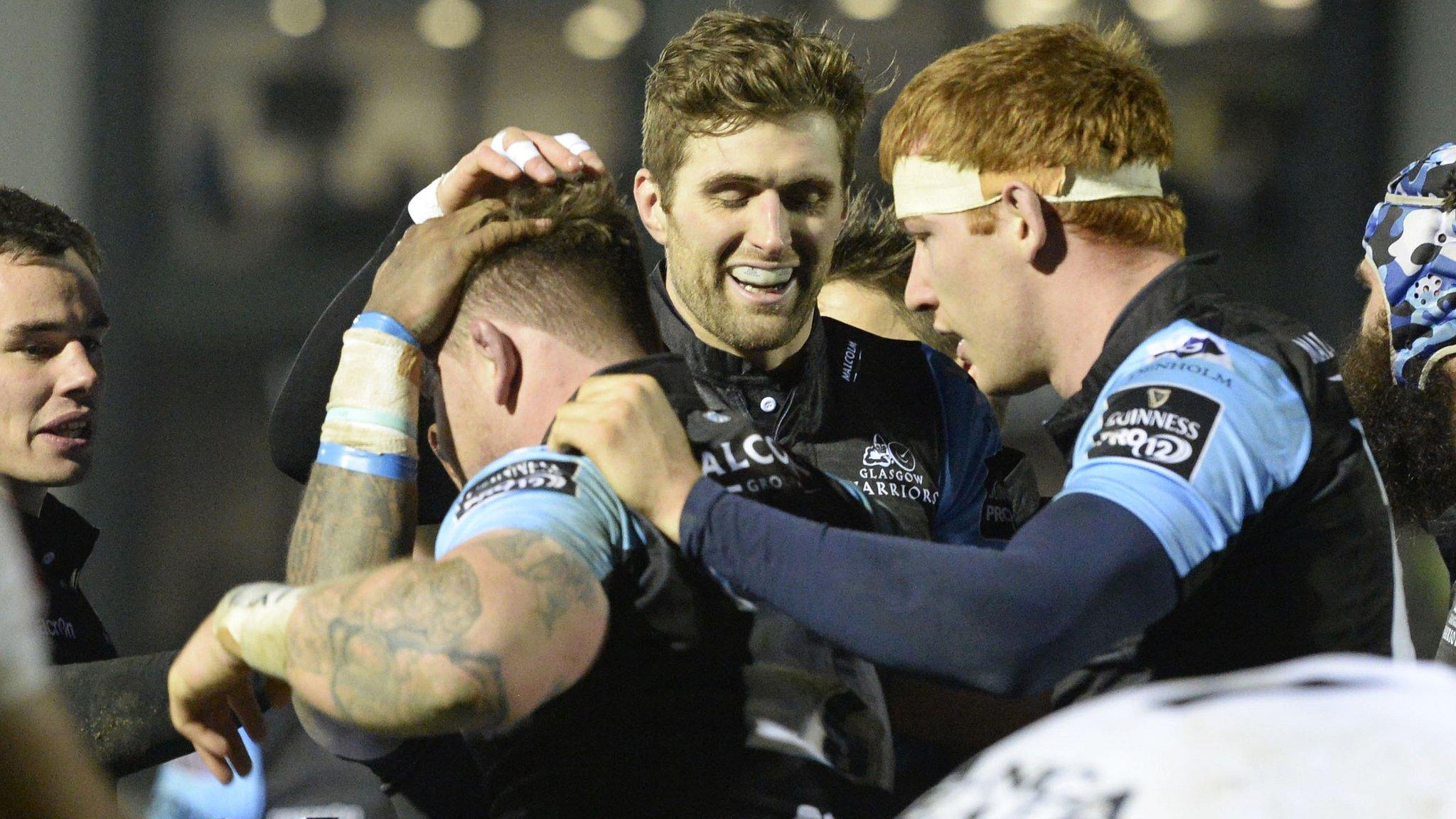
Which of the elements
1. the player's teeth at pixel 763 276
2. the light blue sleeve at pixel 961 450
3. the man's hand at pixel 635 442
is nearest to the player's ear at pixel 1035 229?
the man's hand at pixel 635 442

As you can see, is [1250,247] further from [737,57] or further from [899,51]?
[737,57]

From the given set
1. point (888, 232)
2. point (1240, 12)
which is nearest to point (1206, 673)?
point (888, 232)

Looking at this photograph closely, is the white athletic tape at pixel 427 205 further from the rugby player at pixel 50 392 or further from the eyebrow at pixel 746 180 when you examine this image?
the rugby player at pixel 50 392

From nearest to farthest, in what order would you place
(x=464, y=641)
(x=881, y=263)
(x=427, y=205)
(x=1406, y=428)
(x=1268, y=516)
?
(x=464, y=641) < (x=1268, y=516) < (x=427, y=205) < (x=1406, y=428) < (x=881, y=263)

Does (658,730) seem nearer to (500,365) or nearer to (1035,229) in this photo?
(500,365)

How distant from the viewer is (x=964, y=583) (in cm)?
244

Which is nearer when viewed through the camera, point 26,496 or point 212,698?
point 212,698

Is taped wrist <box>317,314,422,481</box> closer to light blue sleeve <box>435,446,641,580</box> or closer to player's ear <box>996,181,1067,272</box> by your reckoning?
light blue sleeve <box>435,446,641,580</box>

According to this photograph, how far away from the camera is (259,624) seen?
2453 millimetres

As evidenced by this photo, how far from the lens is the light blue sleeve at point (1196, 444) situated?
Answer: 2512 mm

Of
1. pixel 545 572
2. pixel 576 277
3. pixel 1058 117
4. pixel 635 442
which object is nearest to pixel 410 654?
pixel 545 572

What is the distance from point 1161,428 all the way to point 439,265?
141 centimetres

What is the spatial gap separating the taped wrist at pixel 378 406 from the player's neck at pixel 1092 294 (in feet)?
4.22

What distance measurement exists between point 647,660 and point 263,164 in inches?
449
